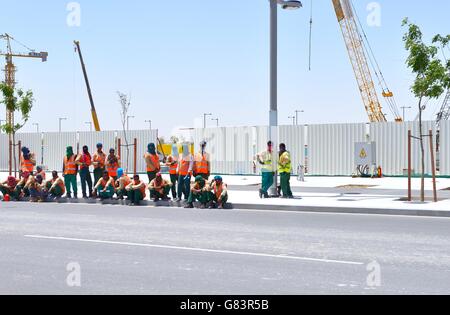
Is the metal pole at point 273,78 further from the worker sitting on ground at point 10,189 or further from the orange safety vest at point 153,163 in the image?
the worker sitting on ground at point 10,189

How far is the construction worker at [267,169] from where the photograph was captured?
19.5 metres

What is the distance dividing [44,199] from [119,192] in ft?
9.07

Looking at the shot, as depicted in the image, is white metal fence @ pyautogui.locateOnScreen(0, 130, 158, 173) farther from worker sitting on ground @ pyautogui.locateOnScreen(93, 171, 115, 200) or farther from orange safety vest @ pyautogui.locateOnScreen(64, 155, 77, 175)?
worker sitting on ground @ pyautogui.locateOnScreen(93, 171, 115, 200)

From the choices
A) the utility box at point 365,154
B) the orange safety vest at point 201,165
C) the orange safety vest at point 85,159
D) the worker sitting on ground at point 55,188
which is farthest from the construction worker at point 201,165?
the utility box at point 365,154

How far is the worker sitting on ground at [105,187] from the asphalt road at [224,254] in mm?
4272

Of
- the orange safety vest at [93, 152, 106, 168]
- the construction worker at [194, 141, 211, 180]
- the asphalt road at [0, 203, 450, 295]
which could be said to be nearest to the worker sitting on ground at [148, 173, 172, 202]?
the construction worker at [194, 141, 211, 180]

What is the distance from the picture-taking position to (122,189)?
1936cm

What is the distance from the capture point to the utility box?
108 feet

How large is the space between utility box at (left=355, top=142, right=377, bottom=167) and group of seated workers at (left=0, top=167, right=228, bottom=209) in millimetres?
15217

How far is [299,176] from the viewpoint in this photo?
104 ft

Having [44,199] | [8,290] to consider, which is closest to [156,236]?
[8,290]

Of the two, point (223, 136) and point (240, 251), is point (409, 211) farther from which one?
point (223, 136)

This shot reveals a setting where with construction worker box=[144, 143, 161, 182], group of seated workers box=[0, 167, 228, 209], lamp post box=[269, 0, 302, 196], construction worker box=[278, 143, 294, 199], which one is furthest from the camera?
lamp post box=[269, 0, 302, 196]
